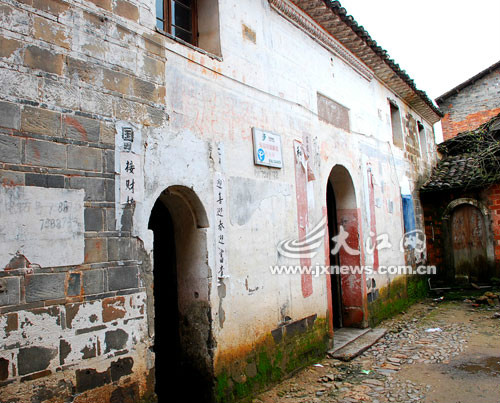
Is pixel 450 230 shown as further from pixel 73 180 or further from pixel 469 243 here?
pixel 73 180

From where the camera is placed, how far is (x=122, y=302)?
313 centimetres

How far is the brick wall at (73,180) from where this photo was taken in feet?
8.67

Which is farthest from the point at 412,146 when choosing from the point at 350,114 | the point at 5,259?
the point at 5,259

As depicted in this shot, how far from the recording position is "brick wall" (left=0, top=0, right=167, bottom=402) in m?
2.64

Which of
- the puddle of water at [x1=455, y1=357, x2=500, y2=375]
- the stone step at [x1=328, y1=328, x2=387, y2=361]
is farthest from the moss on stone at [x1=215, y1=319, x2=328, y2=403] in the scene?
the puddle of water at [x1=455, y1=357, x2=500, y2=375]

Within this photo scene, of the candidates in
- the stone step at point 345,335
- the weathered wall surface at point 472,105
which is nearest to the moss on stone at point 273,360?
the stone step at point 345,335

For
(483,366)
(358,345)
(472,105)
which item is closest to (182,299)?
(358,345)

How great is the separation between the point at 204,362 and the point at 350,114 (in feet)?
17.0

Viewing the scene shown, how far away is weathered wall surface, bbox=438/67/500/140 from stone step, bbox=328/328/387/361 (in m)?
11.7

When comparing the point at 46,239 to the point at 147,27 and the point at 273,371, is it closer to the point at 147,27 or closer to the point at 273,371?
the point at 147,27

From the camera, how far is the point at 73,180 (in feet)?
9.65

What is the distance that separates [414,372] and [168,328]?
3.17 metres

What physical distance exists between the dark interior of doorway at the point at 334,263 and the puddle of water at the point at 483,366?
2215 millimetres

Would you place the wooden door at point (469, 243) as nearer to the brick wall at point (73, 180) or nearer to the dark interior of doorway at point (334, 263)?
the dark interior of doorway at point (334, 263)
